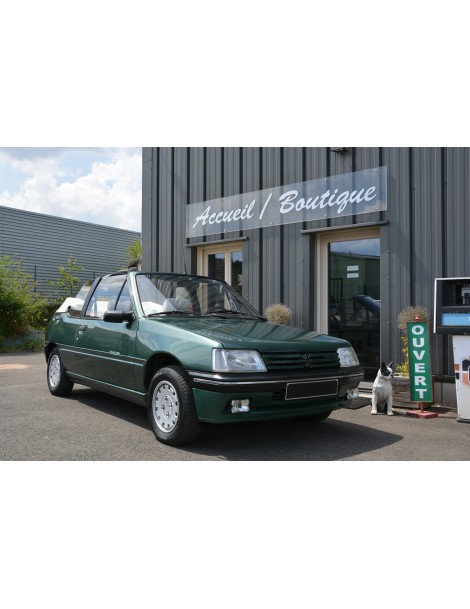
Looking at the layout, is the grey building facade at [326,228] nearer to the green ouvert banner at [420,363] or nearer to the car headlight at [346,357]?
the green ouvert banner at [420,363]

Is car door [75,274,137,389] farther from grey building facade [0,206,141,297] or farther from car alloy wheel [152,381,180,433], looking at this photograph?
grey building facade [0,206,141,297]

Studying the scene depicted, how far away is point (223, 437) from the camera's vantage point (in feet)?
16.3

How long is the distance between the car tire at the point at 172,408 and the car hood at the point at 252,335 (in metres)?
0.45

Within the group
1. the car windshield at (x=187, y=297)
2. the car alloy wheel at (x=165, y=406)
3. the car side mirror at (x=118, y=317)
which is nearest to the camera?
the car alloy wheel at (x=165, y=406)

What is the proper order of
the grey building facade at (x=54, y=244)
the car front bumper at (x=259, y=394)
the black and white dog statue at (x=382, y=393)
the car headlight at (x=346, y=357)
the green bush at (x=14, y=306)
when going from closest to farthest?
the car front bumper at (x=259, y=394), the car headlight at (x=346, y=357), the black and white dog statue at (x=382, y=393), the green bush at (x=14, y=306), the grey building facade at (x=54, y=244)

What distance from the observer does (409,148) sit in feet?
24.5

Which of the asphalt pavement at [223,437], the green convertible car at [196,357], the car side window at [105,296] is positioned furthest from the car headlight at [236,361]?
the car side window at [105,296]

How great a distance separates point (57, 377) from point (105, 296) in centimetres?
161

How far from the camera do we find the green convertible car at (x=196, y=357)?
Result: 426 cm

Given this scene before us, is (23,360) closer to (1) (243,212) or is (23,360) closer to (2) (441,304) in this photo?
(1) (243,212)

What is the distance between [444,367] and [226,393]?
3.99 meters

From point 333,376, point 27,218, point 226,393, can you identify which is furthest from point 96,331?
point 27,218

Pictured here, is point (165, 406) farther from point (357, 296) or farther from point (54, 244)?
point (54, 244)

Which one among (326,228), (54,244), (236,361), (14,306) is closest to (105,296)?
(236,361)
